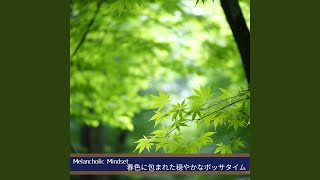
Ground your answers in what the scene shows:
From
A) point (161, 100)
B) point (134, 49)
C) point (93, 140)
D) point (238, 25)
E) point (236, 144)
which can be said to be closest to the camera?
point (161, 100)

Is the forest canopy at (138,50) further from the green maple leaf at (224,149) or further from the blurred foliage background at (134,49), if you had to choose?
the green maple leaf at (224,149)

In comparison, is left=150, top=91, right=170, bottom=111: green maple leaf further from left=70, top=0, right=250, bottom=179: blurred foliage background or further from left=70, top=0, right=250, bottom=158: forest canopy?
left=70, top=0, right=250, bottom=179: blurred foliage background

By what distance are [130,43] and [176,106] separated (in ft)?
9.15

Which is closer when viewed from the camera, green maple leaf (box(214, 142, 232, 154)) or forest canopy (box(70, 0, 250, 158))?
green maple leaf (box(214, 142, 232, 154))

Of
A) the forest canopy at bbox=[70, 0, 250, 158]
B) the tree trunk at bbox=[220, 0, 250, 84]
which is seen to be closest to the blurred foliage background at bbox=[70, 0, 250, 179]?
the forest canopy at bbox=[70, 0, 250, 158]

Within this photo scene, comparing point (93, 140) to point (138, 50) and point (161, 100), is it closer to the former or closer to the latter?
point (138, 50)

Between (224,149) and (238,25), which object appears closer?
(238,25)

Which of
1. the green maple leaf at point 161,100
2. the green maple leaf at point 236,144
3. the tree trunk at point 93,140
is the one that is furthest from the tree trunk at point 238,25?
the tree trunk at point 93,140

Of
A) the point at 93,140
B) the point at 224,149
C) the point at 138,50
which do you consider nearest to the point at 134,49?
the point at 138,50

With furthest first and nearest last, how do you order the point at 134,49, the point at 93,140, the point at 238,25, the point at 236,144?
the point at 93,140 → the point at 134,49 → the point at 236,144 → the point at 238,25

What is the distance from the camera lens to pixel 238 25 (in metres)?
3.60

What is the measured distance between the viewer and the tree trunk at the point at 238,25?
11.7 ft

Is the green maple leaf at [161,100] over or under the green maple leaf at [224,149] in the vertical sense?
over

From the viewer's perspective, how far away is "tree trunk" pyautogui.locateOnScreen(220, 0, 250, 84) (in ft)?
11.7
